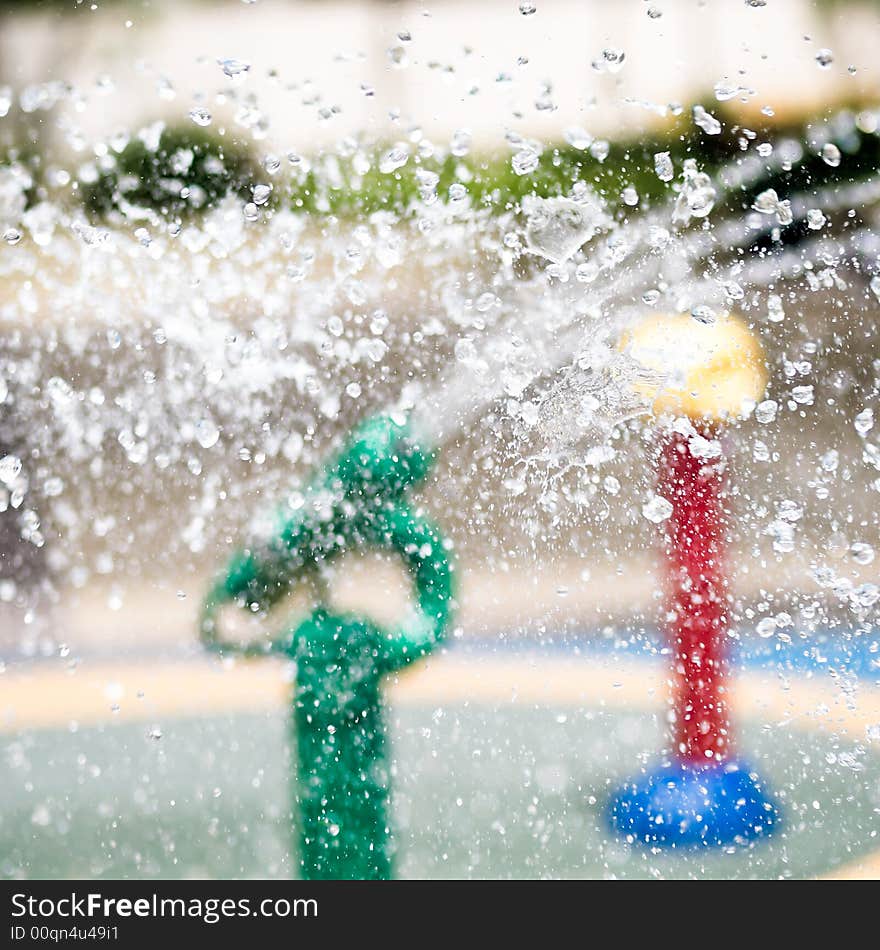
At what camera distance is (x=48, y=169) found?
464 cm

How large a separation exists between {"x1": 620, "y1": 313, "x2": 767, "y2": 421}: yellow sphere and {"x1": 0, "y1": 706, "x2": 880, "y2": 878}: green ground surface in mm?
708

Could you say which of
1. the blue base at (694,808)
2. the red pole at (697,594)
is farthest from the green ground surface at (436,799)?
the red pole at (697,594)

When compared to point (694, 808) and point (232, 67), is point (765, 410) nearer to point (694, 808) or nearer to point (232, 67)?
point (694, 808)

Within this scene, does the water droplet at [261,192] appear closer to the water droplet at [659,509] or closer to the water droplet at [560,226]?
the water droplet at [560,226]

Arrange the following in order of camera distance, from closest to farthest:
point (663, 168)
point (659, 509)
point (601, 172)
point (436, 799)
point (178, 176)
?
point (436, 799), point (659, 509), point (663, 168), point (178, 176), point (601, 172)

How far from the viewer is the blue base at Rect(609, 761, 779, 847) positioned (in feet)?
5.69

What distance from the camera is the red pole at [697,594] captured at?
6.43 feet

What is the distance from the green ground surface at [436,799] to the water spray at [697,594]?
0.22 feet

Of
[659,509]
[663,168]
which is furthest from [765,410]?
[663,168]

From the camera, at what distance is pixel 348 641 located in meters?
1.22

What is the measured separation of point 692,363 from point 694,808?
746 mm
